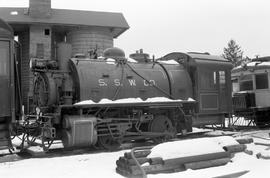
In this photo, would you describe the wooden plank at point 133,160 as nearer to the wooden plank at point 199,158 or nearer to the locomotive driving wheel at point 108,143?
the wooden plank at point 199,158

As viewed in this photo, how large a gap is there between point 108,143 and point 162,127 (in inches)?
82.5

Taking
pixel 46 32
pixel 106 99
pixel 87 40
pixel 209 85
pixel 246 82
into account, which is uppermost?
pixel 46 32

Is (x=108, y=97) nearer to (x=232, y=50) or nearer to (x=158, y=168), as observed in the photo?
(x=158, y=168)

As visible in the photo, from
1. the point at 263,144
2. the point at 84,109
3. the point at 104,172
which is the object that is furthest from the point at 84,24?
the point at 104,172

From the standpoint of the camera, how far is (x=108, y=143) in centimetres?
1143

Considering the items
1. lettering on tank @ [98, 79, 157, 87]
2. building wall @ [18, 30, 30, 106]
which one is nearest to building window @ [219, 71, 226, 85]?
lettering on tank @ [98, 79, 157, 87]

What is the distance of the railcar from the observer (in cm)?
1709

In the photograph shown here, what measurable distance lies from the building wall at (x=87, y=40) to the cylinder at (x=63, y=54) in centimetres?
1757

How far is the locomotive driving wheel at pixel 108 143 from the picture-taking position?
11125 millimetres

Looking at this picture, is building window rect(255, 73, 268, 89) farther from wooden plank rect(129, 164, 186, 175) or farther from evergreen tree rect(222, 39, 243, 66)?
evergreen tree rect(222, 39, 243, 66)

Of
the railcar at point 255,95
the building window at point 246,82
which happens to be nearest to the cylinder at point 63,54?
the railcar at point 255,95

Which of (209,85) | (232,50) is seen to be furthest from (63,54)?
(232,50)

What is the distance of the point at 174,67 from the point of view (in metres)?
13.4

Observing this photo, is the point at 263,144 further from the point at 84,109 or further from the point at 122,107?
the point at 84,109
